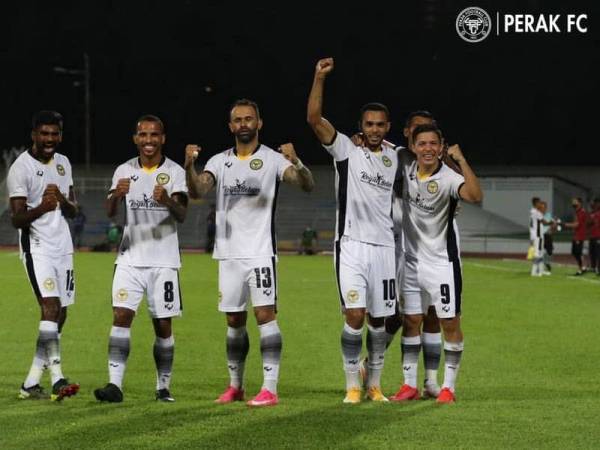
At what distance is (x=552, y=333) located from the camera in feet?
53.9

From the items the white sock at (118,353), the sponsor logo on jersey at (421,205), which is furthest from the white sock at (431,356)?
the white sock at (118,353)

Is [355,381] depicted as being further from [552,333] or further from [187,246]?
[187,246]

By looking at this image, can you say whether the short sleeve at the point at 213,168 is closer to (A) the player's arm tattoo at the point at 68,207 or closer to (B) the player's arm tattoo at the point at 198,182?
(B) the player's arm tattoo at the point at 198,182

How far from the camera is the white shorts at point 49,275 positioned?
1007 cm

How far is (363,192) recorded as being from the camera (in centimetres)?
972

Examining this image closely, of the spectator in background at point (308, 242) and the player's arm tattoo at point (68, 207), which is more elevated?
the player's arm tattoo at point (68, 207)

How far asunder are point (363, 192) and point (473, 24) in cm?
4375

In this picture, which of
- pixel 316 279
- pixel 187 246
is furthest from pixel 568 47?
pixel 316 279

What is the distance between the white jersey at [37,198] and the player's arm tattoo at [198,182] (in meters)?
1.28

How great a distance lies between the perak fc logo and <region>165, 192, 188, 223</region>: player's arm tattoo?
137ft

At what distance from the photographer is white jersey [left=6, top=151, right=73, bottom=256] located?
396 inches

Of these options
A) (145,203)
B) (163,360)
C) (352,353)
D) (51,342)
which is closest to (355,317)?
(352,353)

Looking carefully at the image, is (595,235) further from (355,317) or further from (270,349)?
(270,349)

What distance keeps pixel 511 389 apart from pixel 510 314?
857cm
